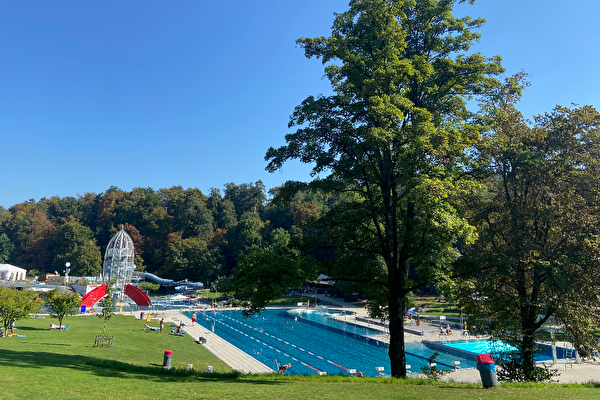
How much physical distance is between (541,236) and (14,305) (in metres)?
24.9

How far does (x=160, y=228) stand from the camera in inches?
3135

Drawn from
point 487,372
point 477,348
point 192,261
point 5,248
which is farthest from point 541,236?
point 5,248

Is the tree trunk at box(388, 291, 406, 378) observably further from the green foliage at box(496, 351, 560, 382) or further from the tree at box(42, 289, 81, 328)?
the tree at box(42, 289, 81, 328)

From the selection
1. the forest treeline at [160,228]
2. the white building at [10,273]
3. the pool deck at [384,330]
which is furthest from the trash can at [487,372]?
the white building at [10,273]

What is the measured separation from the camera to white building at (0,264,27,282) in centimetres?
6297

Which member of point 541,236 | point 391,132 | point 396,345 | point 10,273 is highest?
point 391,132

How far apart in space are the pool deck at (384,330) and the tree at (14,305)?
1055 cm

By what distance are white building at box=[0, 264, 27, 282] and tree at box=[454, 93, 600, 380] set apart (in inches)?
3029

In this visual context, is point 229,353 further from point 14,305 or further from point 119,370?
point 119,370

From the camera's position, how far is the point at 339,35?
39.8 feet

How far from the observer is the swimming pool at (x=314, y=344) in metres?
20.8

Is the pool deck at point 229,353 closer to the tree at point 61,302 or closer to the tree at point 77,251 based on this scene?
the tree at point 61,302

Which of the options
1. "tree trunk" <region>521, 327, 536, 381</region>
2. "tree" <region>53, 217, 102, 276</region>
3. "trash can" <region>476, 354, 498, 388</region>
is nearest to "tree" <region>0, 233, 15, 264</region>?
"tree" <region>53, 217, 102, 276</region>

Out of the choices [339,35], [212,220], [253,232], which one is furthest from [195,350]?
[212,220]
